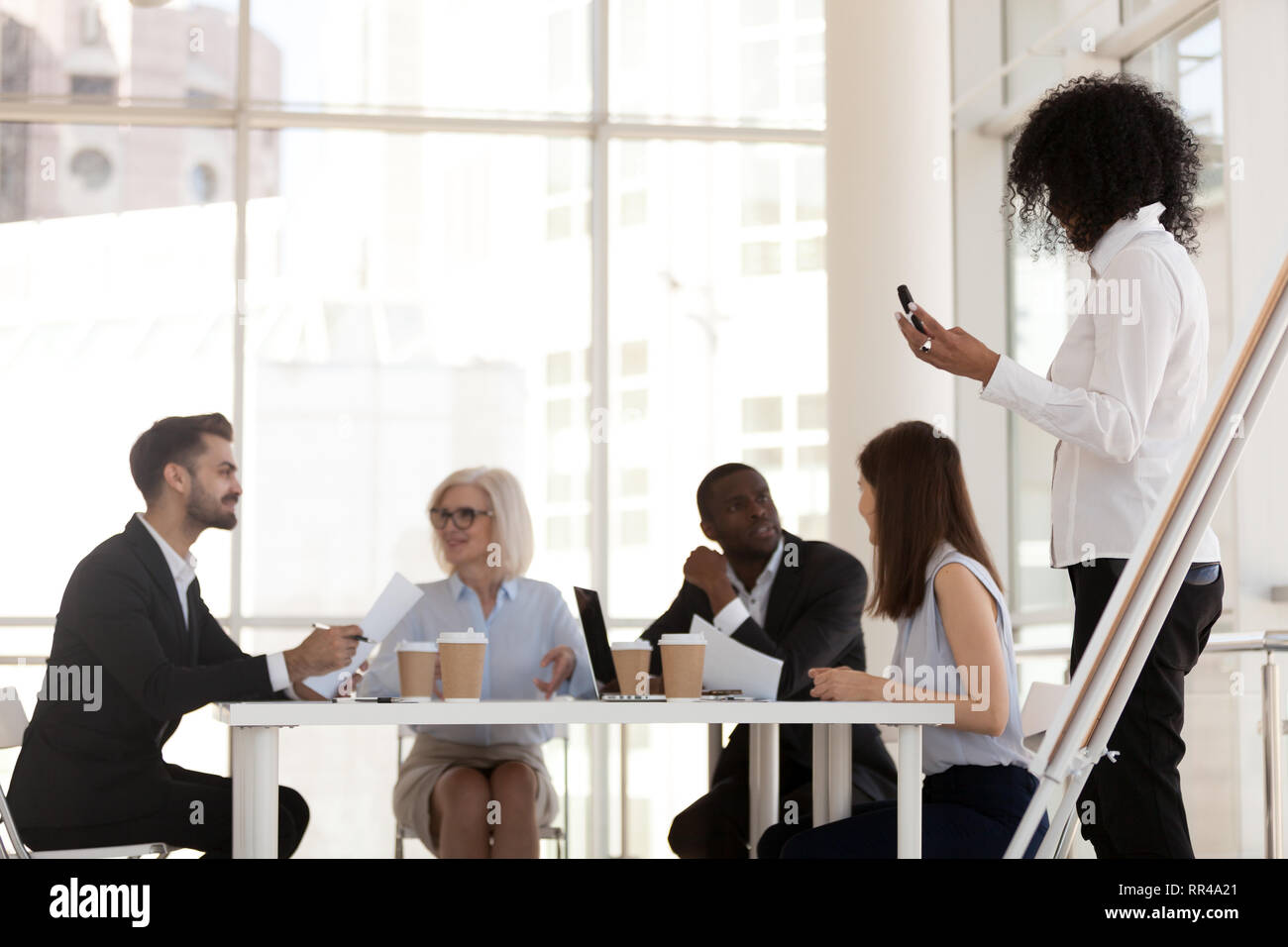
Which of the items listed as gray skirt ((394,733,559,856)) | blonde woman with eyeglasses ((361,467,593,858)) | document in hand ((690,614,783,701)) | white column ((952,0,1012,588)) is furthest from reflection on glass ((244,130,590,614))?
document in hand ((690,614,783,701))

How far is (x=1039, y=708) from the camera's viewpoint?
305cm

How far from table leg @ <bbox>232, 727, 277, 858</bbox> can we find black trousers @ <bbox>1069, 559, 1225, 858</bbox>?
1.28m

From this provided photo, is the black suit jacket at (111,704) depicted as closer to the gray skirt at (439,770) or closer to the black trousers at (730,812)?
the gray skirt at (439,770)

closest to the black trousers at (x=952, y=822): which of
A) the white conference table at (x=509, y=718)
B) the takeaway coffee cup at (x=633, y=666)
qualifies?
the white conference table at (x=509, y=718)

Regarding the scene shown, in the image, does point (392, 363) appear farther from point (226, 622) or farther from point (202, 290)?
point (226, 622)

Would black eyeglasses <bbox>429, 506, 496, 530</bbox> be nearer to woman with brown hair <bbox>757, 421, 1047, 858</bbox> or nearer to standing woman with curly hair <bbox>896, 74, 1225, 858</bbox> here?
woman with brown hair <bbox>757, 421, 1047, 858</bbox>

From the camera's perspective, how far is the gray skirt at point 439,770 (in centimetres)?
354

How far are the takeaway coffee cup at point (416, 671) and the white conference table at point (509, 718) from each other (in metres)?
0.20

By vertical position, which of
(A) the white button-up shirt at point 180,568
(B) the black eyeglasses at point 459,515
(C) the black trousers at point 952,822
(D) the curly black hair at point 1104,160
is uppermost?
(D) the curly black hair at point 1104,160

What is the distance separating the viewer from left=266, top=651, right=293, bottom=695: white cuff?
285cm
